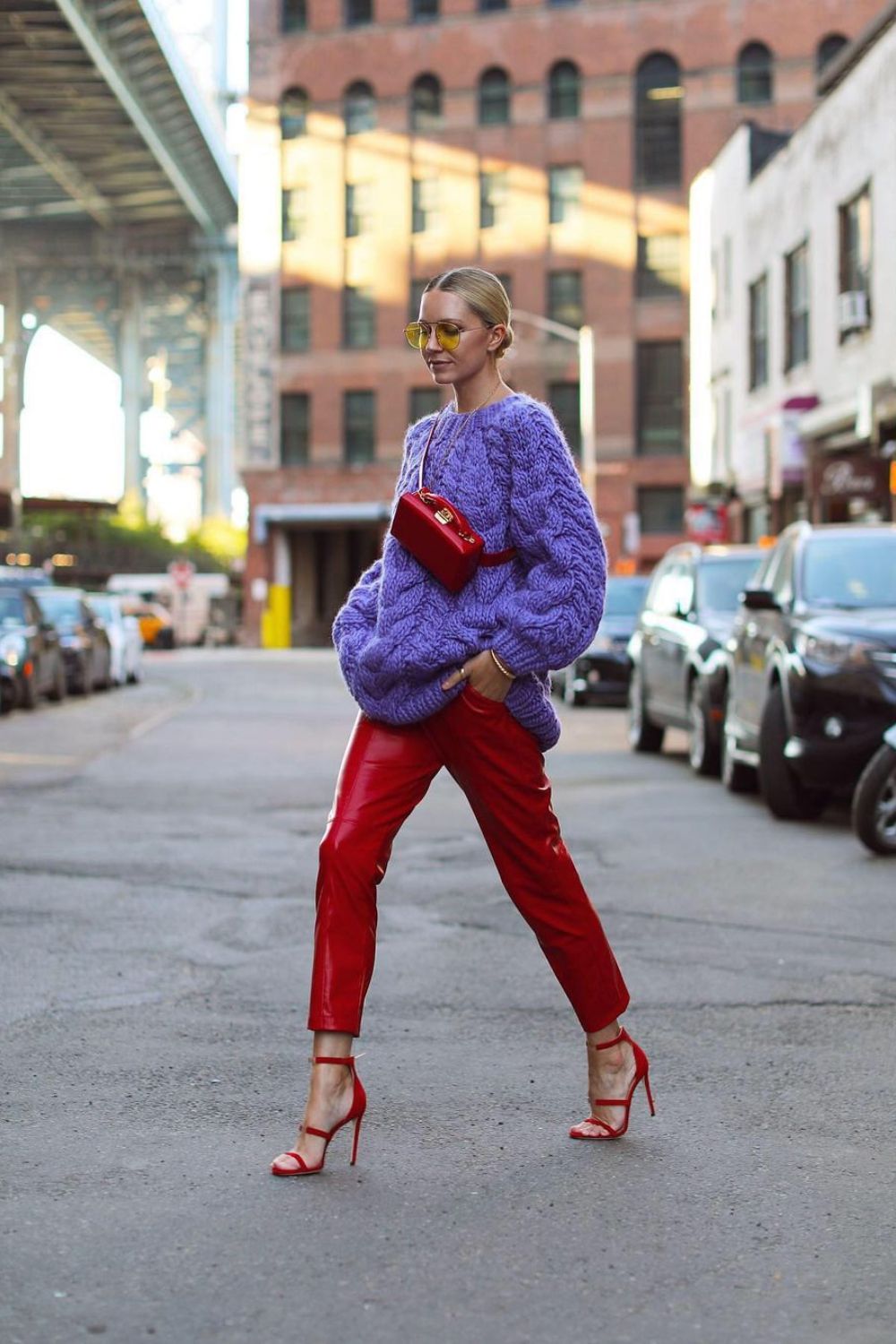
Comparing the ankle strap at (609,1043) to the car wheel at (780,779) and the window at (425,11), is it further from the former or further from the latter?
the window at (425,11)

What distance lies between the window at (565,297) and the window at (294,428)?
8.60 meters

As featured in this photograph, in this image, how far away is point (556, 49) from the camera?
61906mm

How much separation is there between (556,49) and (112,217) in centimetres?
7279

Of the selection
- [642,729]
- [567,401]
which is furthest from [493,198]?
[642,729]

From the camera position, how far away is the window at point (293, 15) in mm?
64688

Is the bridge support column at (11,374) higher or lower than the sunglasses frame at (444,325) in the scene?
higher

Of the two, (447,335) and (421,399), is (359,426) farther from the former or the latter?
(447,335)

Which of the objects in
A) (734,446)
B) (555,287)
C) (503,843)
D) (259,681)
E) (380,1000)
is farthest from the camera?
(555,287)

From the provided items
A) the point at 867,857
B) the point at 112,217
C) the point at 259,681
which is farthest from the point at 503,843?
the point at 112,217

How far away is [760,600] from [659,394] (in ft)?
162

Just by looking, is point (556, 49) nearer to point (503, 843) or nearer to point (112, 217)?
point (503, 843)

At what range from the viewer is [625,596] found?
87.9 ft

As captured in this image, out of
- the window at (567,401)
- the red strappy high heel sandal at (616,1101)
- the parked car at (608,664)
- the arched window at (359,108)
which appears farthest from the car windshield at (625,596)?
the arched window at (359,108)

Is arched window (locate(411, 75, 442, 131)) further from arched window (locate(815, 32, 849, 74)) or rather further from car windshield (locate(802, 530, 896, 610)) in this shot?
car windshield (locate(802, 530, 896, 610))
